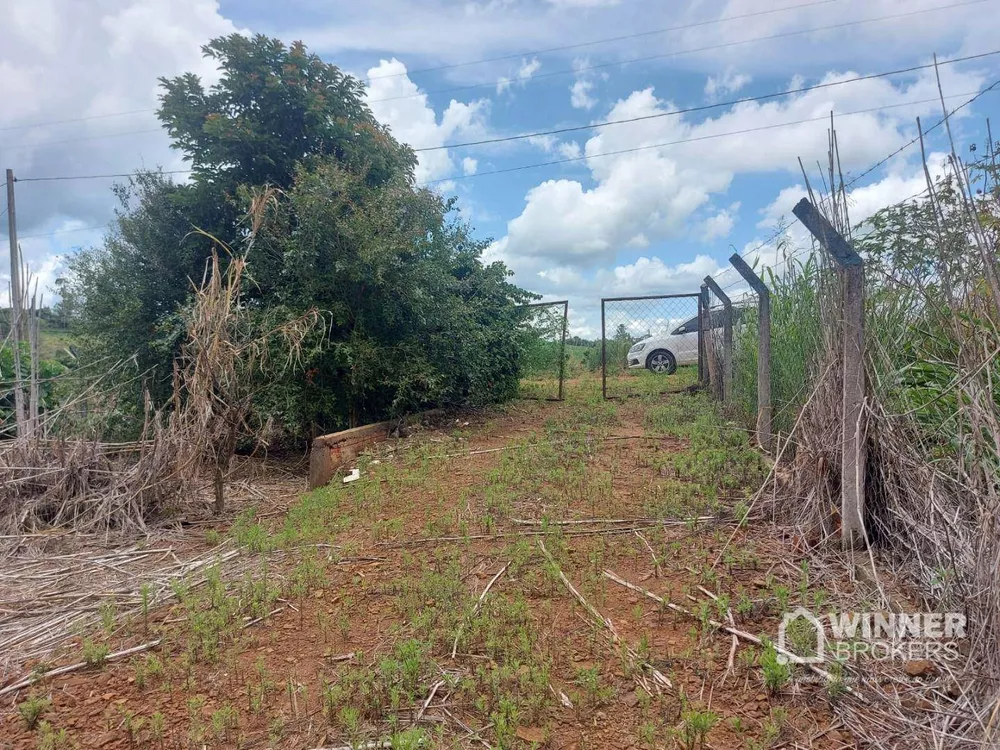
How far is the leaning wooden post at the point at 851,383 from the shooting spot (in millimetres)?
2816

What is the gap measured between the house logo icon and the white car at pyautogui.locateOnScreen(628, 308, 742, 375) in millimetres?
10194

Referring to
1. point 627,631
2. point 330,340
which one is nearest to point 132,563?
point 627,631

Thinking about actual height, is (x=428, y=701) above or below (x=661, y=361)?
below

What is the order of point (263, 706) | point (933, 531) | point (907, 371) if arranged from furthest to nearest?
1. point (907, 371)
2. point (933, 531)
3. point (263, 706)

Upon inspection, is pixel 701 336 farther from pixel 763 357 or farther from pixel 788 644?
pixel 788 644

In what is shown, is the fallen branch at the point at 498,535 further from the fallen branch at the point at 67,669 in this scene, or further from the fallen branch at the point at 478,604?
the fallen branch at the point at 67,669

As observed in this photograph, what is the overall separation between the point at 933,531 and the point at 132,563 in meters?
4.09

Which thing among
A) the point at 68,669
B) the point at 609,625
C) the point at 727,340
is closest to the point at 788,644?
the point at 609,625

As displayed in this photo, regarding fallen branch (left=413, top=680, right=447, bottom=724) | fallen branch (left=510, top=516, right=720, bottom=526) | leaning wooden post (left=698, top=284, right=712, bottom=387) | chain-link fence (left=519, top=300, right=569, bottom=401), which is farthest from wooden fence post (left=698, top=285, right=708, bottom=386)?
fallen branch (left=413, top=680, right=447, bottom=724)

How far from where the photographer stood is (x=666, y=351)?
13.0m

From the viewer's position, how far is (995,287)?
6.31ft

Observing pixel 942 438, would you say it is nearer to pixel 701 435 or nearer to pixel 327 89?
pixel 701 435

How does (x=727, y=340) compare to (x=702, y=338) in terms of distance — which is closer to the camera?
(x=727, y=340)

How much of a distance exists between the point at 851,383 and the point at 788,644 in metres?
1.32
